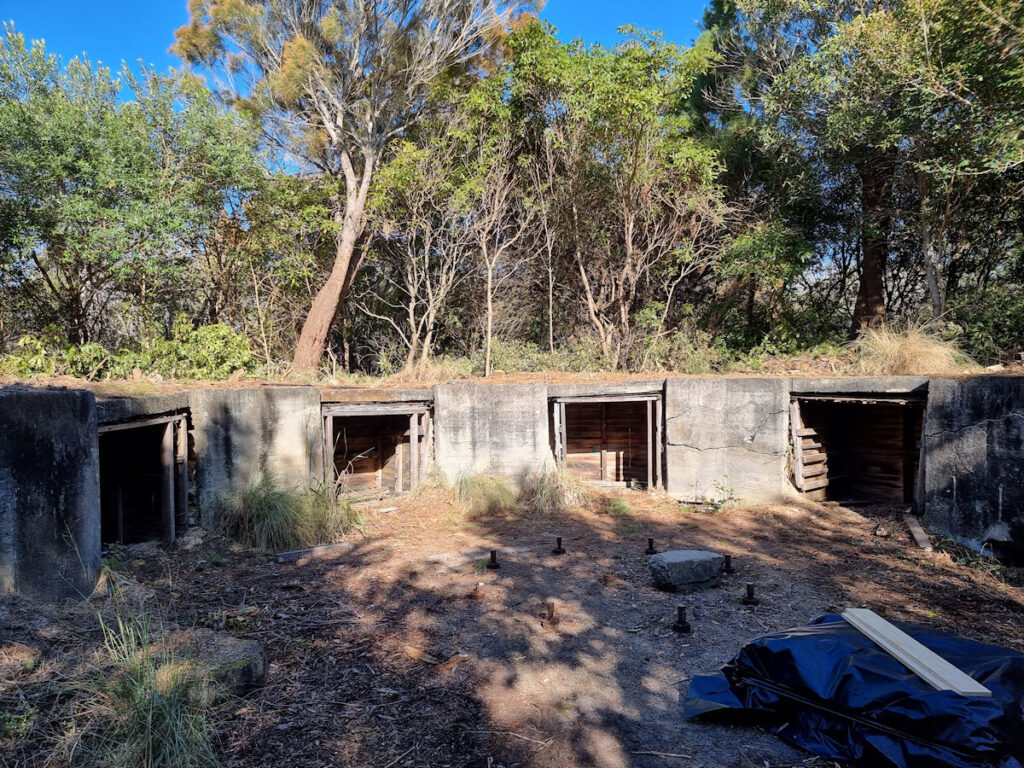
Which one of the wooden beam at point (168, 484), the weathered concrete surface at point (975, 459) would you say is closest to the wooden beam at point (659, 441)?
the weathered concrete surface at point (975, 459)

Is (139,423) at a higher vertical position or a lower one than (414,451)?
higher

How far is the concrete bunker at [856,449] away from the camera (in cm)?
905

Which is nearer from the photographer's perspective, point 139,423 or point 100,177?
point 139,423

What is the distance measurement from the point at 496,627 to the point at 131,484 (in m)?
6.31

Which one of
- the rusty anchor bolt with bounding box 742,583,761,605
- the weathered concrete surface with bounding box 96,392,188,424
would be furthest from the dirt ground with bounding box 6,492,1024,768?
the weathered concrete surface with bounding box 96,392,188,424

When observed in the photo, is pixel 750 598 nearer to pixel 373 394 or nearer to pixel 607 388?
pixel 607 388

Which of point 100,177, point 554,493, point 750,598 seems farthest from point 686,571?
point 100,177

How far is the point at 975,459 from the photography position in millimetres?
6617

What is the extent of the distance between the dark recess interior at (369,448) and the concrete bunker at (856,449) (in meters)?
6.51

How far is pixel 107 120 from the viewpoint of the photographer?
8.87 meters

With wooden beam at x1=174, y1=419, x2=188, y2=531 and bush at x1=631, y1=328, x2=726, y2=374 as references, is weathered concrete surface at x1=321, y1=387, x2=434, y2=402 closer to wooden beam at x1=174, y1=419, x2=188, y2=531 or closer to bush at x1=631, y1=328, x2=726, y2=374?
wooden beam at x1=174, y1=419, x2=188, y2=531

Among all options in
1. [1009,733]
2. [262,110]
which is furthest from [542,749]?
[262,110]

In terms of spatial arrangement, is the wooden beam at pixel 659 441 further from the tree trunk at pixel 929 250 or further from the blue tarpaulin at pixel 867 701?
the blue tarpaulin at pixel 867 701

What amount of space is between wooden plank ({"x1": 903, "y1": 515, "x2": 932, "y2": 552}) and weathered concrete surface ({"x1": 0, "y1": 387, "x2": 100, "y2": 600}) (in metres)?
8.10
